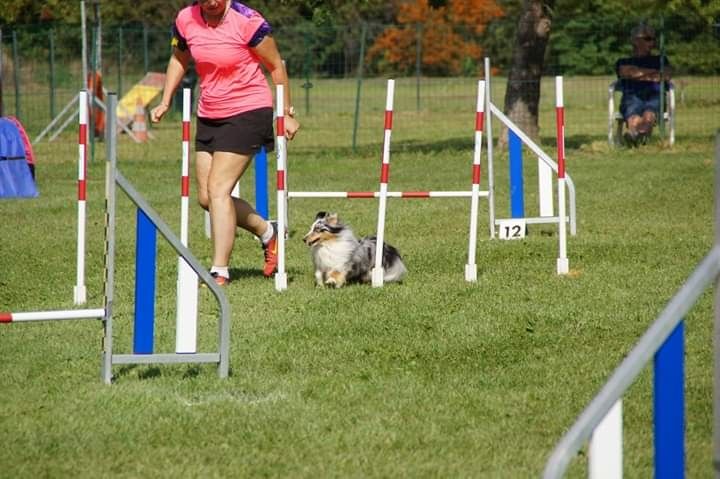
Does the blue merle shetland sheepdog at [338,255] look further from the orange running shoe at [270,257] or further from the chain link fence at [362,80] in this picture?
the chain link fence at [362,80]

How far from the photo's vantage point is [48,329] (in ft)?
25.4

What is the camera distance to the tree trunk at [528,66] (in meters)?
21.6

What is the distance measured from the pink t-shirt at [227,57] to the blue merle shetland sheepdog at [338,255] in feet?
2.91

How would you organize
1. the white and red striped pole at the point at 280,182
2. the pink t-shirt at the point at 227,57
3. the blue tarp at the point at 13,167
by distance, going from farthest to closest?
the blue tarp at the point at 13,167 → the white and red striped pole at the point at 280,182 → the pink t-shirt at the point at 227,57

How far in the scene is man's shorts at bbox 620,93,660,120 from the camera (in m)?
21.6

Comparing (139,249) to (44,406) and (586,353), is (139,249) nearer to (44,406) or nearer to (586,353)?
(44,406)

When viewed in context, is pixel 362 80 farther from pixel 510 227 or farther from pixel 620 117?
pixel 510 227

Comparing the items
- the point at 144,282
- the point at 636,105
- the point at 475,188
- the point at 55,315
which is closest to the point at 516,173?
the point at 475,188

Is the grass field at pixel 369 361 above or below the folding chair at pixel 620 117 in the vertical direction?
below

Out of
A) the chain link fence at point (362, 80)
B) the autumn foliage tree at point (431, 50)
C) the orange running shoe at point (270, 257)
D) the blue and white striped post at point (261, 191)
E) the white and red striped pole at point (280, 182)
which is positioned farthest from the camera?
the autumn foliage tree at point (431, 50)

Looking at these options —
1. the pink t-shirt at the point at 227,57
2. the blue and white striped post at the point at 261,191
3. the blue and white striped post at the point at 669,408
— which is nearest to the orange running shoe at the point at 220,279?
the pink t-shirt at the point at 227,57

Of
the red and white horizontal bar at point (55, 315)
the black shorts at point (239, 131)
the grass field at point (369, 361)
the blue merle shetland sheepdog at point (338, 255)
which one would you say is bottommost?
the grass field at point (369, 361)

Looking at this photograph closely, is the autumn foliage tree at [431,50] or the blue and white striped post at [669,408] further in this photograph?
the autumn foliage tree at [431,50]

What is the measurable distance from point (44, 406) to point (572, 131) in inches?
861
